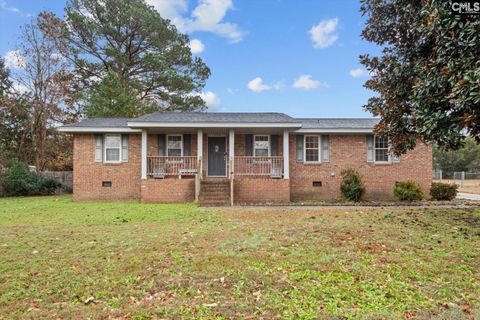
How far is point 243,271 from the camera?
417 centimetres

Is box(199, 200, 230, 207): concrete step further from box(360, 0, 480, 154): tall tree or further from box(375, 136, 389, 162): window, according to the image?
box(375, 136, 389, 162): window

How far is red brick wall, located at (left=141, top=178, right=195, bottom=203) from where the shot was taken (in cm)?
1289

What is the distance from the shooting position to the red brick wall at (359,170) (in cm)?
1418

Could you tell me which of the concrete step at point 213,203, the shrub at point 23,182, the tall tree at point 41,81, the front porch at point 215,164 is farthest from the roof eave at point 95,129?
the tall tree at point 41,81

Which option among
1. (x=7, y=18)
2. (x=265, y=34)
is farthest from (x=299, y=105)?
(x=7, y=18)

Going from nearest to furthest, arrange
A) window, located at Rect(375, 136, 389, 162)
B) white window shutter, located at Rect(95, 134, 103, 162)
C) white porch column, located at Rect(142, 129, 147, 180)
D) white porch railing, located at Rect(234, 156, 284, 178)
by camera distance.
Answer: white porch column, located at Rect(142, 129, 147, 180)
white porch railing, located at Rect(234, 156, 284, 178)
white window shutter, located at Rect(95, 134, 103, 162)
window, located at Rect(375, 136, 389, 162)

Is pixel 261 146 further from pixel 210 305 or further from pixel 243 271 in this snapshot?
pixel 210 305

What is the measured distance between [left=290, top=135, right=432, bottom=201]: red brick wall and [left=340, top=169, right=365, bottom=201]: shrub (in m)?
0.79

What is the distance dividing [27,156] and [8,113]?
129 inches

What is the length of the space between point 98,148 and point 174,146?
3.43 m

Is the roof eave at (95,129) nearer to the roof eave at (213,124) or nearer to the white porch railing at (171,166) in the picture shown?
the roof eave at (213,124)

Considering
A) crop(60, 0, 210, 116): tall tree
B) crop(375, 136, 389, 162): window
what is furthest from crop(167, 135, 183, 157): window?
crop(375, 136, 389, 162): window

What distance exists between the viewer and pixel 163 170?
44.1 ft

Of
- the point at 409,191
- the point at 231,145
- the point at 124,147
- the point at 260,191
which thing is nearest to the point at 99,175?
the point at 124,147
